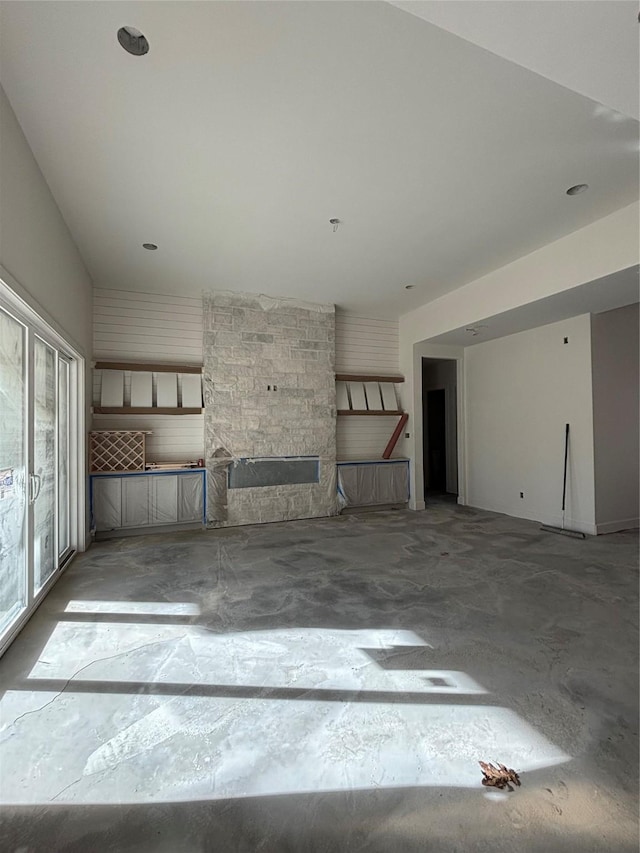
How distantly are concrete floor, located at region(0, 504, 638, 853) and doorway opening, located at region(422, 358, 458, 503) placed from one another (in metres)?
4.62

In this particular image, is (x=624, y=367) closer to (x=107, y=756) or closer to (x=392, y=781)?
(x=392, y=781)

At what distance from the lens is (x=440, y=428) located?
9672 millimetres

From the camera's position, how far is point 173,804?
1471mm

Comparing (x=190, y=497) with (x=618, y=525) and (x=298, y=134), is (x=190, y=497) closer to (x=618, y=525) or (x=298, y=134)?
(x=298, y=134)

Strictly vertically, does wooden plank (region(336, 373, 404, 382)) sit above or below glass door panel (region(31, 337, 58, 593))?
above

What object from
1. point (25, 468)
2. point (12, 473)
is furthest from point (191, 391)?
point (12, 473)

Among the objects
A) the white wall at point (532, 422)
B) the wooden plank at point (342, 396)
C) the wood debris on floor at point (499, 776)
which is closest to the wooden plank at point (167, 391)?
the wooden plank at point (342, 396)

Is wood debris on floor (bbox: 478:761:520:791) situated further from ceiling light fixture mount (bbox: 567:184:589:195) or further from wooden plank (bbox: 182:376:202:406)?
wooden plank (bbox: 182:376:202:406)

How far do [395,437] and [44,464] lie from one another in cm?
505

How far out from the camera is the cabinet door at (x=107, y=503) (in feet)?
17.1

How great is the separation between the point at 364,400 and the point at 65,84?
538 cm

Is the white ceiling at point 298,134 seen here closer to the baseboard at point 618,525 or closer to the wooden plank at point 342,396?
the wooden plank at point 342,396

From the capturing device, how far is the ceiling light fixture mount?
11.1ft

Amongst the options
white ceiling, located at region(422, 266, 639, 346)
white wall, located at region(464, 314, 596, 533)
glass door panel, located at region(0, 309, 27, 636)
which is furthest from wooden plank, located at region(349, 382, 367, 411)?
glass door panel, located at region(0, 309, 27, 636)
